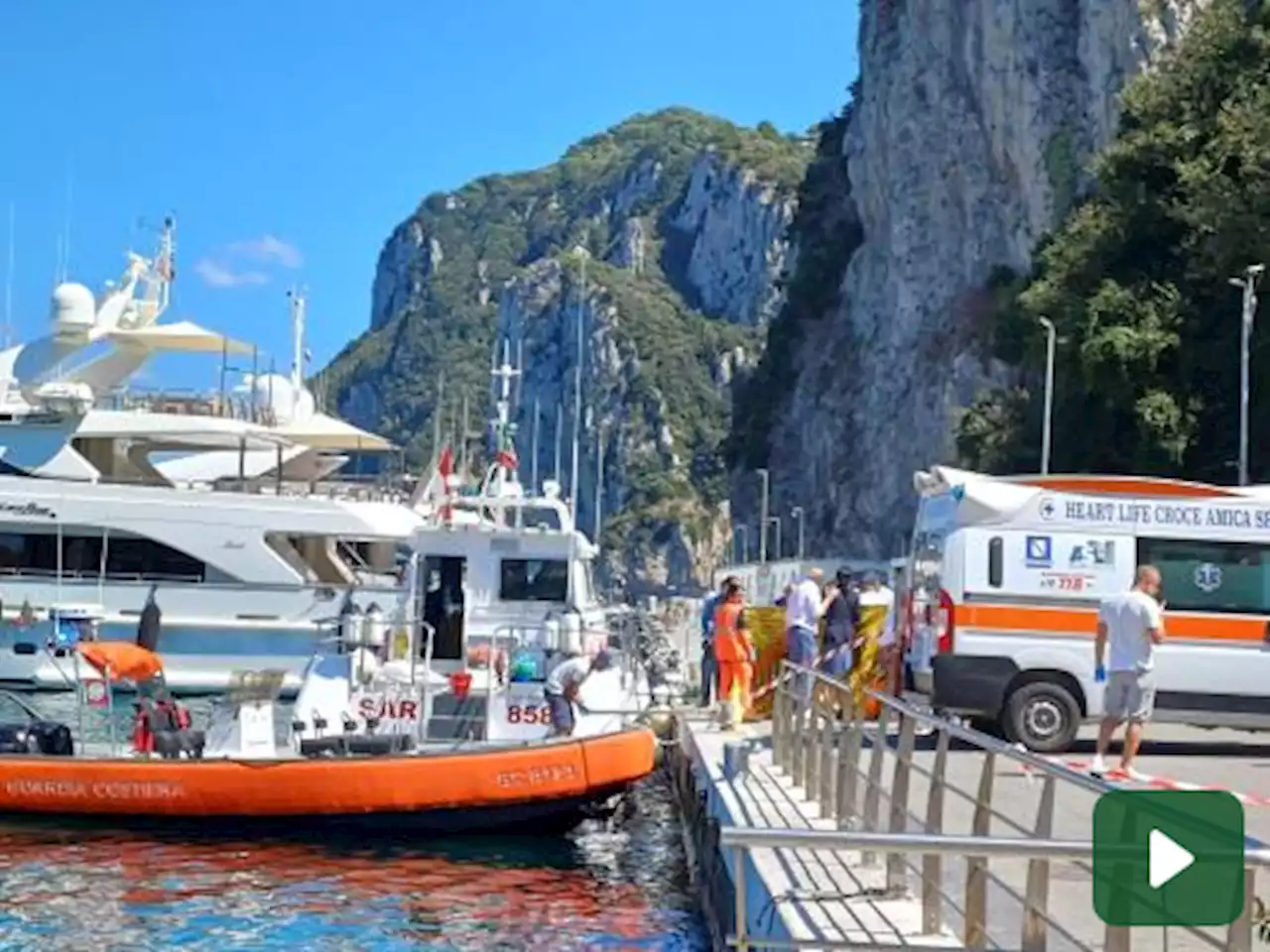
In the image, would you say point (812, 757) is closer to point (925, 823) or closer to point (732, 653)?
point (925, 823)

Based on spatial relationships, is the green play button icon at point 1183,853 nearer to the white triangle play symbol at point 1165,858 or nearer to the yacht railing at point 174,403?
the white triangle play symbol at point 1165,858

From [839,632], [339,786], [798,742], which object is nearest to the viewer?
[798,742]

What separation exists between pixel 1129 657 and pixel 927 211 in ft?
235

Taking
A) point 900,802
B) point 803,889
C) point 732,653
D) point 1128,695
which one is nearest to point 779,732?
point 1128,695

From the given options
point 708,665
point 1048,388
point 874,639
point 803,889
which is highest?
point 1048,388

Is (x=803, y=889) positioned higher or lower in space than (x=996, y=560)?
lower

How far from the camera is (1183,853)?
4.69m


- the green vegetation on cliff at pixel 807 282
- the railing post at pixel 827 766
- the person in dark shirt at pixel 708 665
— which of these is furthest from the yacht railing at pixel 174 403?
the green vegetation on cliff at pixel 807 282

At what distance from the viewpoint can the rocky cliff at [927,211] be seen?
69.4 m

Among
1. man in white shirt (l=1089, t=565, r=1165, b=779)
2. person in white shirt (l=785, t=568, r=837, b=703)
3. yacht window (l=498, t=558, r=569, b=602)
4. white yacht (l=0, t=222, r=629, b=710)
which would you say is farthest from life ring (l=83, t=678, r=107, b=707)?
man in white shirt (l=1089, t=565, r=1165, b=779)

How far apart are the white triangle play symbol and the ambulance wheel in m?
11.8

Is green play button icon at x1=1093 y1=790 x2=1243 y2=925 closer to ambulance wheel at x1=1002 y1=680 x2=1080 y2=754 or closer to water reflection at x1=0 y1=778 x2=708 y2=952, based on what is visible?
water reflection at x1=0 y1=778 x2=708 y2=952

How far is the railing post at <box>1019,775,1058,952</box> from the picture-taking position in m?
6.24

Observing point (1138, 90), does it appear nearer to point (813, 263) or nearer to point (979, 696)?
point (979, 696)
